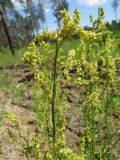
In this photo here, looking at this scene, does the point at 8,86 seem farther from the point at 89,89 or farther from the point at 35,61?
the point at 35,61

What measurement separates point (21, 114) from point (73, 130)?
998 millimetres

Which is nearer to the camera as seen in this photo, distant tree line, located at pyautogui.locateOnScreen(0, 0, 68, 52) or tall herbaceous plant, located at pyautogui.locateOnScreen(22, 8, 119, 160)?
tall herbaceous plant, located at pyautogui.locateOnScreen(22, 8, 119, 160)

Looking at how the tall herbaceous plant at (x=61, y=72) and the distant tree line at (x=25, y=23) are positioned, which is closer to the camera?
the tall herbaceous plant at (x=61, y=72)

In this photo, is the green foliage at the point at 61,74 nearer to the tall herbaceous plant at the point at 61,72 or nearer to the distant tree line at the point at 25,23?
the tall herbaceous plant at the point at 61,72

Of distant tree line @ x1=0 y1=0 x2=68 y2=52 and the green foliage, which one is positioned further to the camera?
distant tree line @ x1=0 y1=0 x2=68 y2=52

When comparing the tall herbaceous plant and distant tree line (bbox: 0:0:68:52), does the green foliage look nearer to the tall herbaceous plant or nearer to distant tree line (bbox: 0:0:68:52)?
the tall herbaceous plant

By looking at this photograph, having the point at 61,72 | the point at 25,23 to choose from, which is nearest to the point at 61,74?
the point at 61,72

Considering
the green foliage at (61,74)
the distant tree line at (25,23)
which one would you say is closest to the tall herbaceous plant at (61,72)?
the green foliage at (61,74)

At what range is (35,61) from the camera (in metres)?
2.58

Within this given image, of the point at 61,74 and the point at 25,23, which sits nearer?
the point at 61,74

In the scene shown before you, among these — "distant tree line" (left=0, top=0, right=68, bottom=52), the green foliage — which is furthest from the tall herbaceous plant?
"distant tree line" (left=0, top=0, right=68, bottom=52)

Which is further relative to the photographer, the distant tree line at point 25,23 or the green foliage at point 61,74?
the distant tree line at point 25,23

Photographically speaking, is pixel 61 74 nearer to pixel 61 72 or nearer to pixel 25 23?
pixel 61 72

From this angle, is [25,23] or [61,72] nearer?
[61,72]
